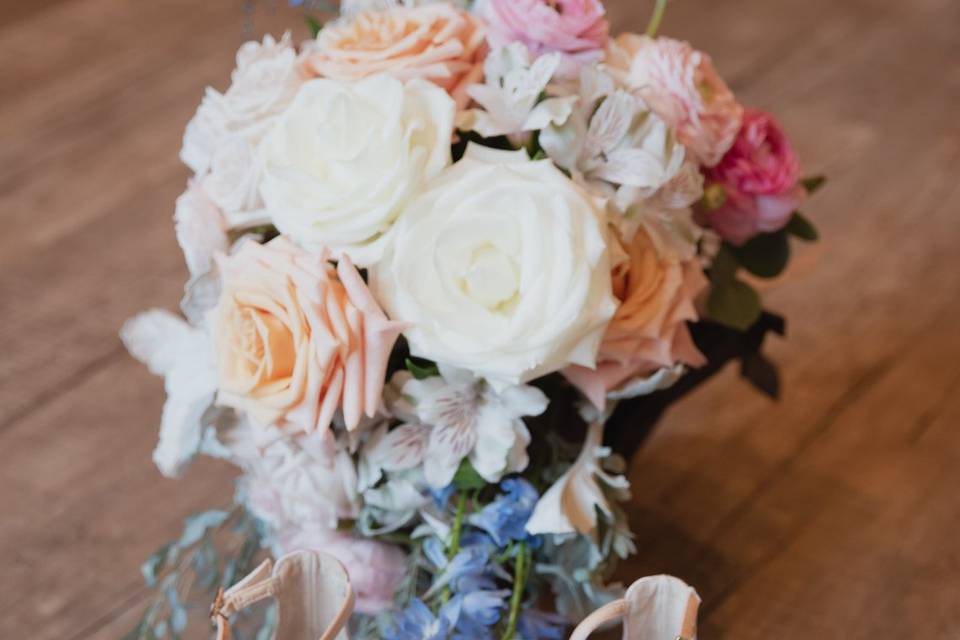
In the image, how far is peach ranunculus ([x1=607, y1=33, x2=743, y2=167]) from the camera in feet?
2.20

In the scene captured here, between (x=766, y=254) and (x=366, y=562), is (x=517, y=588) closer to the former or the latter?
(x=366, y=562)

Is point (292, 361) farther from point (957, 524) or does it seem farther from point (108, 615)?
point (957, 524)

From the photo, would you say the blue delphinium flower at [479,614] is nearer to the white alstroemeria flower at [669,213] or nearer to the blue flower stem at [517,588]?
the blue flower stem at [517,588]

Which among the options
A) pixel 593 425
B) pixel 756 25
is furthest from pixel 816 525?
pixel 756 25

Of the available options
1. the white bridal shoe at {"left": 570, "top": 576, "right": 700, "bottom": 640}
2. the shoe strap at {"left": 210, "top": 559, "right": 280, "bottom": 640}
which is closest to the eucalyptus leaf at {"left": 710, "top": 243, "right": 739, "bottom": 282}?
the white bridal shoe at {"left": 570, "top": 576, "right": 700, "bottom": 640}

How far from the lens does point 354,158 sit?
589mm

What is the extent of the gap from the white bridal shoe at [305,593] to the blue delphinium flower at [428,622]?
4cm

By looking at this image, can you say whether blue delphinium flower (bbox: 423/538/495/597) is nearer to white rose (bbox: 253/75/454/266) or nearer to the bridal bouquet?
the bridal bouquet

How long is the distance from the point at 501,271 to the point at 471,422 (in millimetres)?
94

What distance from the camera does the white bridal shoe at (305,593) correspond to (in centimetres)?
56

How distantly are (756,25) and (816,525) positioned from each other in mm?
772

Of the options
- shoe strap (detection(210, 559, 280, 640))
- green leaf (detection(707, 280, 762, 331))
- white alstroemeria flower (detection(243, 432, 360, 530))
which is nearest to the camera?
shoe strap (detection(210, 559, 280, 640))

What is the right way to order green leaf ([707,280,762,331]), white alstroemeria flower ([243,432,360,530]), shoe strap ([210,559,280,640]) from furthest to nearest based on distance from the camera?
green leaf ([707,280,762,331]) → white alstroemeria flower ([243,432,360,530]) → shoe strap ([210,559,280,640])

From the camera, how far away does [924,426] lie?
0.91 metres
